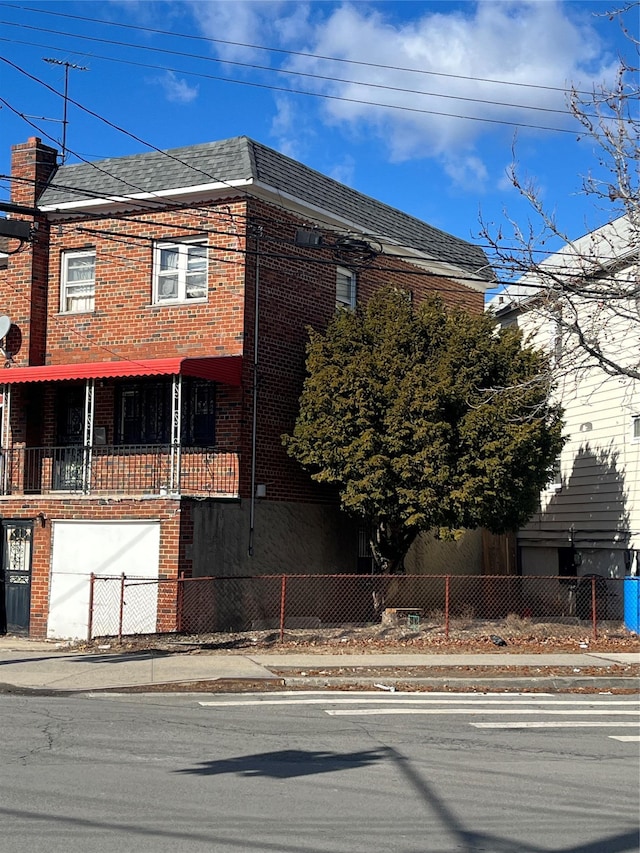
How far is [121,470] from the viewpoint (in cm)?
2031

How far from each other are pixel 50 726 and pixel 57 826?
396cm

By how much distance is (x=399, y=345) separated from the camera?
62.7 ft

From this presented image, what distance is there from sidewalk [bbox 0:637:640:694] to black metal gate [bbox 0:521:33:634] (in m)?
3.05

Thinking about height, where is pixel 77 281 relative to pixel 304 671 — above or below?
above

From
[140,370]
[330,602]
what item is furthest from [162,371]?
[330,602]

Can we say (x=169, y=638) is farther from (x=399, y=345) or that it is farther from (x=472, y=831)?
(x=472, y=831)

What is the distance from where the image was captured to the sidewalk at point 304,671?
1358 centimetres

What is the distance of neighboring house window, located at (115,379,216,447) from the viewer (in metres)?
20.0

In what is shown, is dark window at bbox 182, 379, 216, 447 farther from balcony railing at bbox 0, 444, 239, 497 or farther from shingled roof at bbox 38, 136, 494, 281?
shingled roof at bbox 38, 136, 494, 281

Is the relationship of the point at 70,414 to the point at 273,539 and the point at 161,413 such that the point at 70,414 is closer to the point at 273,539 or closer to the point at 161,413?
the point at 161,413

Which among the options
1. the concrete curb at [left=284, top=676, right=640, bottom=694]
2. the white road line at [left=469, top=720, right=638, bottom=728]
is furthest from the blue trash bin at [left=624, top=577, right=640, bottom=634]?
the white road line at [left=469, top=720, right=638, bottom=728]

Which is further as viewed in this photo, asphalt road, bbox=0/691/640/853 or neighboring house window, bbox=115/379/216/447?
neighboring house window, bbox=115/379/216/447

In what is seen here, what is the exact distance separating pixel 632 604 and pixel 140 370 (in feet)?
33.3

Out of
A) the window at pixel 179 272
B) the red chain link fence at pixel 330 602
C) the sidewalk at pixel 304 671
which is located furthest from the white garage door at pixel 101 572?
the window at pixel 179 272
